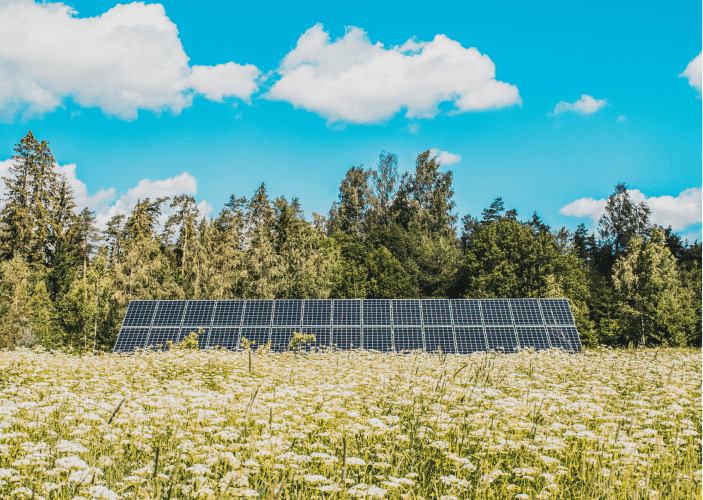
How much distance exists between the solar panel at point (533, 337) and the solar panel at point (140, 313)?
16642 mm

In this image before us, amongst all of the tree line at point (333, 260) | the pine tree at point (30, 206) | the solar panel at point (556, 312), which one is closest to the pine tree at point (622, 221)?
the tree line at point (333, 260)

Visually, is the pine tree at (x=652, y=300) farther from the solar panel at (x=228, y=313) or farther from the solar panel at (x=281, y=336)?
the solar panel at (x=228, y=313)

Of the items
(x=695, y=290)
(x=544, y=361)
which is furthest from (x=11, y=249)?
(x=695, y=290)

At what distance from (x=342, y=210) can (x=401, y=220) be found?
7.89 meters

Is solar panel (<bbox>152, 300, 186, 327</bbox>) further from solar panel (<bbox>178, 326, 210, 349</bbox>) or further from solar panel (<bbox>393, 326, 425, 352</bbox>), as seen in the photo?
solar panel (<bbox>393, 326, 425, 352</bbox>)

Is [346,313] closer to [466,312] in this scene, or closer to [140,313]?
[466,312]

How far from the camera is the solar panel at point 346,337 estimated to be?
790 inches

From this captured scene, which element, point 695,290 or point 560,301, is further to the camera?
point 695,290

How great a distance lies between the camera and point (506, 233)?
46.0 metres

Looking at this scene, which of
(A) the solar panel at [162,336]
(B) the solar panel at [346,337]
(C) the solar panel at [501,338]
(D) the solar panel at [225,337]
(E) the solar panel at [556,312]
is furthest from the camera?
(E) the solar panel at [556,312]

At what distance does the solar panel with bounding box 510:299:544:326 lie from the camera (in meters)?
21.2

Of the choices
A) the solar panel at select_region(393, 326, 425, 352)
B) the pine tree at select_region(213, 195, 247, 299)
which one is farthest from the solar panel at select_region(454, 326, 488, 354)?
the pine tree at select_region(213, 195, 247, 299)

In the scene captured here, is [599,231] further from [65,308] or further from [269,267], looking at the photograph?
[65,308]

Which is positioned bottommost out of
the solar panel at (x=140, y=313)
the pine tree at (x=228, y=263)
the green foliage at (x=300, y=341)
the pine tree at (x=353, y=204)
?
the green foliage at (x=300, y=341)
